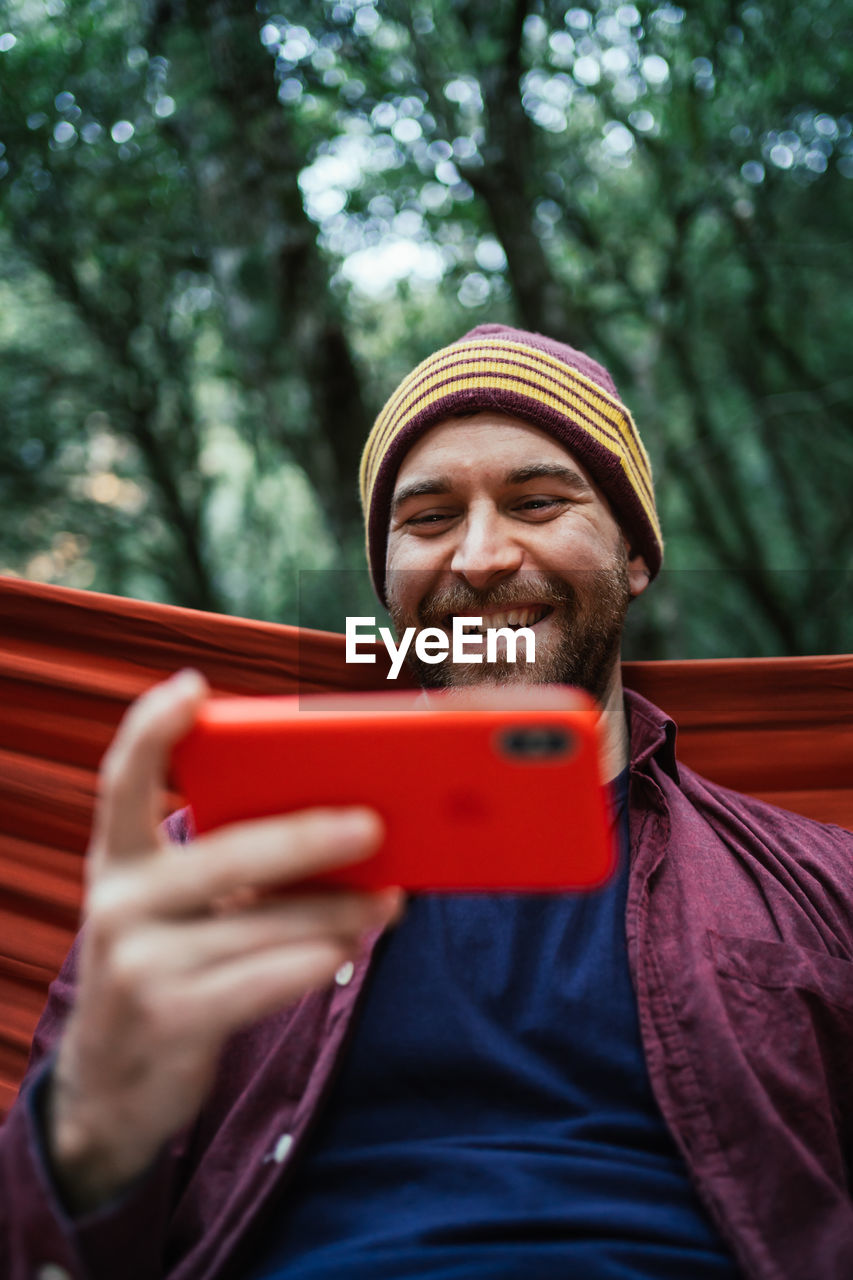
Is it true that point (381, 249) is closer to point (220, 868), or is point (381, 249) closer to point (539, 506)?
point (539, 506)

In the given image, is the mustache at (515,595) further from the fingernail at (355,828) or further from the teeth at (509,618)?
the fingernail at (355,828)

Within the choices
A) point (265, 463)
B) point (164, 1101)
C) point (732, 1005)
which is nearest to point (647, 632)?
point (732, 1005)

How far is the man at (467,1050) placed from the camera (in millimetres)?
605

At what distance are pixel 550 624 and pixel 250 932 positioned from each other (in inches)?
34.0

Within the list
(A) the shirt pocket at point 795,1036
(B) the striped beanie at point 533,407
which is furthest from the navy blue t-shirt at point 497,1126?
(B) the striped beanie at point 533,407

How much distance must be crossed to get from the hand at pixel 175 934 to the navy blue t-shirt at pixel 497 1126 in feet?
1.42

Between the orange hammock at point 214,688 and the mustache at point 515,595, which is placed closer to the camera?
the mustache at point 515,595

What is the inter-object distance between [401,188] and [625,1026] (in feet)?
14.5

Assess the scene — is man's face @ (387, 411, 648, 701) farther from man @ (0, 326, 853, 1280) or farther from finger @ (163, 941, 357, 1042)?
finger @ (163, 941, 357, 1042)

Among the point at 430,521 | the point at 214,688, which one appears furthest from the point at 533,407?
the point at 214,688

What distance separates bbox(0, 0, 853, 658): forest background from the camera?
3143 mm

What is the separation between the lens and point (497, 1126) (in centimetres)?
101

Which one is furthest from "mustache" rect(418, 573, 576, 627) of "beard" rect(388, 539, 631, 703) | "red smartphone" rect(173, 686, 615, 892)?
"red smartphone" rect(173, 686, 615, 892)

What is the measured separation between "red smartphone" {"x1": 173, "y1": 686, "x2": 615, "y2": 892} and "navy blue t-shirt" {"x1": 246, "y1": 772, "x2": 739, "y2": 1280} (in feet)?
1.43
